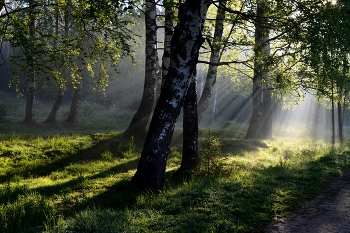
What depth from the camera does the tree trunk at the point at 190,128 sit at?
37.2ft

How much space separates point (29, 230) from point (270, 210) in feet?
14.5

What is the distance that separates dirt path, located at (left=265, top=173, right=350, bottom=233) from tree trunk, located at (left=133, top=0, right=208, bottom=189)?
12.0 feet

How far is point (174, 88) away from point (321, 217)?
14.6 feet

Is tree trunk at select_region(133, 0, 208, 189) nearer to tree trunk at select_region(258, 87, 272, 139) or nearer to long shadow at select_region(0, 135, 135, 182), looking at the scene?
long shadow at select_region(0, 135, 135, 182)

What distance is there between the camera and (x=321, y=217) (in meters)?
6.67

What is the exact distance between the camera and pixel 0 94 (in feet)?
172

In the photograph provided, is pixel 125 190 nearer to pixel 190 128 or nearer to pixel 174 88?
pixel 174 88

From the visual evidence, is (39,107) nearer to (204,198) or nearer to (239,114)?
(239,114)

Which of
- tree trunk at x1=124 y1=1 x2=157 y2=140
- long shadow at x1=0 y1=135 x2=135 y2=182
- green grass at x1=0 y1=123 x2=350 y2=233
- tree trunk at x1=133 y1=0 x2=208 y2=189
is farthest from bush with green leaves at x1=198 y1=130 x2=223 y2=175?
tree trunk at x1=124 y1=1 x2=157 y2=140

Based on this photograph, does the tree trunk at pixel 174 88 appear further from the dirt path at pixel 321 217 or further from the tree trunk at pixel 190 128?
the dirt path at pixel 321 217

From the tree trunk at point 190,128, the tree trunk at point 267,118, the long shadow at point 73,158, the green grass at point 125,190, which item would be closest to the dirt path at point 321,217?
the green grass at point 125,190

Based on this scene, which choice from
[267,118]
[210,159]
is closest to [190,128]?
[210,159]

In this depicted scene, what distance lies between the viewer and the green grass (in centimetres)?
576

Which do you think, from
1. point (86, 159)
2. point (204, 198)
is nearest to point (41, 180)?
point (86, 159)
